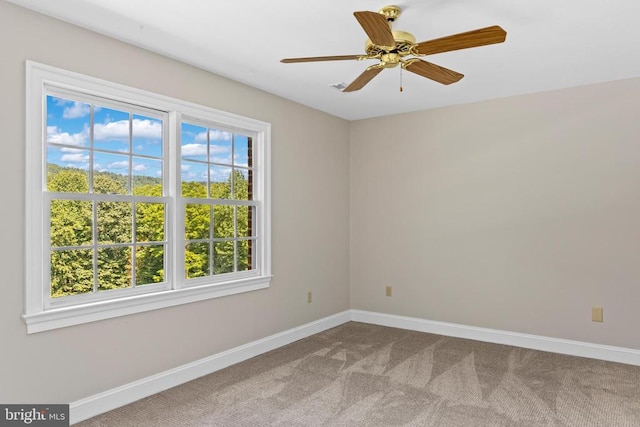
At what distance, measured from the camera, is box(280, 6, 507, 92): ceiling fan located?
2.08 metres

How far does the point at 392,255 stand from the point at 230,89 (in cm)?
261

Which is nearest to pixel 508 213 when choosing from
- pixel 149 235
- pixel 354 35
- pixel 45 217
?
pixel 354 35

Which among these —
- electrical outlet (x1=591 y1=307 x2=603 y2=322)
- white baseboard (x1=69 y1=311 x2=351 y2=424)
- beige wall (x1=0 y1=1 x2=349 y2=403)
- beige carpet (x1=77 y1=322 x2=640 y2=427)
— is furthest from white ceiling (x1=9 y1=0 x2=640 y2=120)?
beige carpet (x1=77 y1=322 x2=640 y2=427)

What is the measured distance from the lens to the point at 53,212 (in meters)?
2.69

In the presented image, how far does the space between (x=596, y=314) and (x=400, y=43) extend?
3.15 metres

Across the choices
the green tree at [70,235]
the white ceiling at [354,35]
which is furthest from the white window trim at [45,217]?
the white ceiling at [354,35]

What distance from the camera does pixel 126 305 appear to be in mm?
2965

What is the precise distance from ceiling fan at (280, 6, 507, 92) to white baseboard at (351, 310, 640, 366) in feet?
8.98

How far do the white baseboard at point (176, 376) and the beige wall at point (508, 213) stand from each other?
4.50ft

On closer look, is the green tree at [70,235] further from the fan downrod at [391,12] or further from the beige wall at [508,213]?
the beige wall at [508,213]

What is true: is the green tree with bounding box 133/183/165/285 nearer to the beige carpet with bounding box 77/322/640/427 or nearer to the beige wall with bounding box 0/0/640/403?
the beige wall with bounding box 0/0/640/403

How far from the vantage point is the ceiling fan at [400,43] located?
6.82 ft

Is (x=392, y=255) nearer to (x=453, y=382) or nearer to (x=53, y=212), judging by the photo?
(x=453, y=382)

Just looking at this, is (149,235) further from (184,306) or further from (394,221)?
(394,221)
